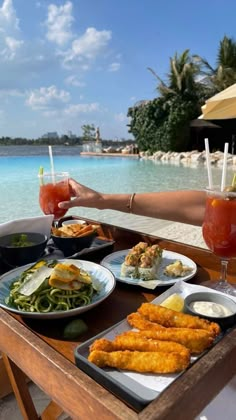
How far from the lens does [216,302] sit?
728mm

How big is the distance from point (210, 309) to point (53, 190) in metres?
0.83

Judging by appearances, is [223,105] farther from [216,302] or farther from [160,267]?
[216,302]

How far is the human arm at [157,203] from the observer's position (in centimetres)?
132

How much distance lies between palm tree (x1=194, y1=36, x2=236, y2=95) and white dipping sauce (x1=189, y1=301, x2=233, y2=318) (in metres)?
22.4

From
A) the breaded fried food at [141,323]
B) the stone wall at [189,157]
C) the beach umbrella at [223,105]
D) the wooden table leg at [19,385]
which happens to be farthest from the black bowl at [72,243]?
the stone wall at [189,157]

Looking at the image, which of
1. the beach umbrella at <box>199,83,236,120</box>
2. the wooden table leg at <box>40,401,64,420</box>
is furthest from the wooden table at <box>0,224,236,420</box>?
the beach umbrella at <box>199,83,236,120</box>

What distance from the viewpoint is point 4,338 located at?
731mm

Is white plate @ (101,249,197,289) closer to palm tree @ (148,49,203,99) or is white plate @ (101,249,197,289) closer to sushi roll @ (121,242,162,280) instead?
sushi roll @ (121,242,162,280)

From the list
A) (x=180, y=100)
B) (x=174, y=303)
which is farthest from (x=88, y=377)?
(x=180, y=100)

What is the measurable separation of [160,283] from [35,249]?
16.0 inches

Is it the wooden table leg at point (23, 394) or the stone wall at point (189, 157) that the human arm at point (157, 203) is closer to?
the wooden table leg at point (23, 394)

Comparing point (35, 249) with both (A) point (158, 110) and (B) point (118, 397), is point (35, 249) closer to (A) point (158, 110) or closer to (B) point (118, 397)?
(B) point (118, 397)

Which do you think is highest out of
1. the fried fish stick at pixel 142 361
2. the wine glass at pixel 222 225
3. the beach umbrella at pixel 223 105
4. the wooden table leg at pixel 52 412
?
the beach umbrella at pixel 223 105

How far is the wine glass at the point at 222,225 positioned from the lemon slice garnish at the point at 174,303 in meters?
0.18
